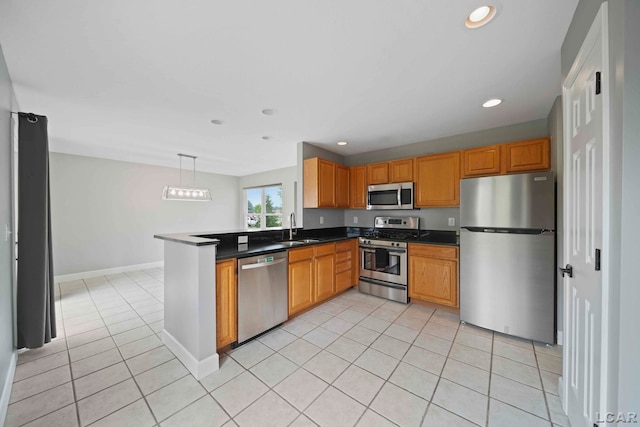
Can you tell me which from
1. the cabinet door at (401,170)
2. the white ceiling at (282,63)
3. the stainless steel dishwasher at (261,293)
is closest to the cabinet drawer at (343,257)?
the stainless steel dishwasher at (261,293)

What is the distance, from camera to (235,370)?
1949 mm

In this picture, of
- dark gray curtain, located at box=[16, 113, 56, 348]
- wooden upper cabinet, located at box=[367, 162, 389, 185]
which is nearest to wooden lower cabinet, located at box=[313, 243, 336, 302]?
wooden upper cabinet, located at box=[367, 162, 389, 185]

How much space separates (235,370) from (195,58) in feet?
8.14

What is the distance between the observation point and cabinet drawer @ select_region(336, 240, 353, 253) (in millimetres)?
3539

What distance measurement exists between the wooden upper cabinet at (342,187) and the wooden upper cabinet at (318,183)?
158 mm

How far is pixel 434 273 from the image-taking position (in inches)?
121

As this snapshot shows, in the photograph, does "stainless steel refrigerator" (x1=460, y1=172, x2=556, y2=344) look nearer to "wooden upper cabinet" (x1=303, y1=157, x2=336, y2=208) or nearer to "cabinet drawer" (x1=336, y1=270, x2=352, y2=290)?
"cabinet drawer" (x1=336, y1=270, x2=352, y2=290)

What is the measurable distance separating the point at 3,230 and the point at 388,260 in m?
3.82

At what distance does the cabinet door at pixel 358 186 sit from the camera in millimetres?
4059

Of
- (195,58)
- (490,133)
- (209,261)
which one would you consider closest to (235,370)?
(209,261)

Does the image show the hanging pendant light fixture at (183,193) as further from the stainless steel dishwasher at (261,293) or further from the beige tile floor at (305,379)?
the stainless steel dishwasher at (261,293)

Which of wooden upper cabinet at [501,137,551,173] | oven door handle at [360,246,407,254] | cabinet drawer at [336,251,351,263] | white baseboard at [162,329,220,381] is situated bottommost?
white baseboard at [162,329,220,381]

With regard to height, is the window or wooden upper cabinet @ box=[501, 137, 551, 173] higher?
wooden upper cabinet @ box=[501, 137, 551, 173]

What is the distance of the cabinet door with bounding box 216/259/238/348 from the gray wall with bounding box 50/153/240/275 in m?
4.44
